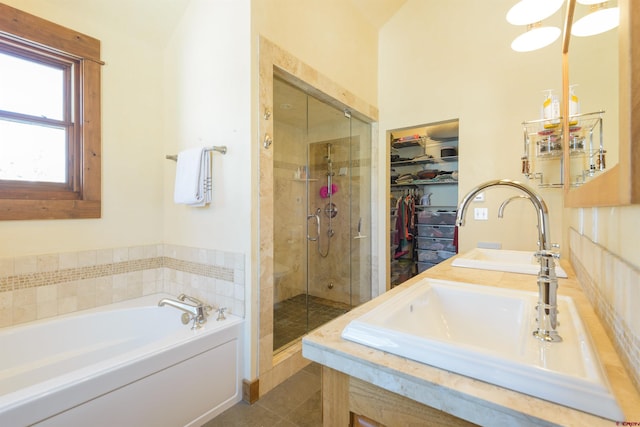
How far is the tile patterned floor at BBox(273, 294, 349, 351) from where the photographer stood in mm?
2159

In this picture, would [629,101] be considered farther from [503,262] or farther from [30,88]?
[30,88]

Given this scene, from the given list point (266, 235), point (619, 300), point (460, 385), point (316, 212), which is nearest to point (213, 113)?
point (266, 235)

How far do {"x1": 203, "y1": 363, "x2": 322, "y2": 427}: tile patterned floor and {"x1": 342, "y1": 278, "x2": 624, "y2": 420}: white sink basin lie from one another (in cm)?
111

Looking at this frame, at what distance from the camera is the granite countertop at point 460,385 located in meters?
0.48

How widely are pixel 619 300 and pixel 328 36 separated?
2.60 meters

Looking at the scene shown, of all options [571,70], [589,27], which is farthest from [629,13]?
[571,70]

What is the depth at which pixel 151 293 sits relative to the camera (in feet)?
7.80

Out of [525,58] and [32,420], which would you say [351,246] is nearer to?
[525,58]

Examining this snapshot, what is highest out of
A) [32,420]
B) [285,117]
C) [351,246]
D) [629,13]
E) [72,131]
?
[285,117]

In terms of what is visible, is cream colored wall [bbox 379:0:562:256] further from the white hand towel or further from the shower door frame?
the white hand towel

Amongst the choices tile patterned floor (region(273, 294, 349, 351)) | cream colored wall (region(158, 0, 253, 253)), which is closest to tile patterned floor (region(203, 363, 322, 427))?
tile patterned floor (region(273, 294, 349, 351))

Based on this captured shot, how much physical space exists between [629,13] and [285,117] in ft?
7.24

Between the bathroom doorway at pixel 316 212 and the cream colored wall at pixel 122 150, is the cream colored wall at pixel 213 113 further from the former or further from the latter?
the bathroom doorway at pixel 316 212

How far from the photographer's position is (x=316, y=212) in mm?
3055
